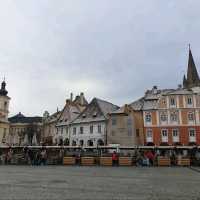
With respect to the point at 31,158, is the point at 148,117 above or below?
above

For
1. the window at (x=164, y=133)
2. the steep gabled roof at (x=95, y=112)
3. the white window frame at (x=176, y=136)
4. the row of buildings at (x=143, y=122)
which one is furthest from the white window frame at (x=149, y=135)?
the steep gabled roof at (x=95, y=112)

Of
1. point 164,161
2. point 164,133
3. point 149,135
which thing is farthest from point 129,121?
point 164,161

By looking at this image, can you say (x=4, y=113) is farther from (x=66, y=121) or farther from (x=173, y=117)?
(x=173, y=117)

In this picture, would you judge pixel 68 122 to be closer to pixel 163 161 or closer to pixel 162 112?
pixel 162 112

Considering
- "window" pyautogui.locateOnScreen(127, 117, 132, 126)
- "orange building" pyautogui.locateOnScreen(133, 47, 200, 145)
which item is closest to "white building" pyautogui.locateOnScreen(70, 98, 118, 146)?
"window" pyautogui.locateOnScreen(127, 117, 132, 126)

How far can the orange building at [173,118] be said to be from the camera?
50.0 meters

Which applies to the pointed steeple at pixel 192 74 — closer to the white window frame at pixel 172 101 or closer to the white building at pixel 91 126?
the white window frame at pixel 172 101

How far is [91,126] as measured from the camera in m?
59.7

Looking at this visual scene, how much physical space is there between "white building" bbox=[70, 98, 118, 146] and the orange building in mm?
9575

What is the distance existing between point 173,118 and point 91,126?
17972mm

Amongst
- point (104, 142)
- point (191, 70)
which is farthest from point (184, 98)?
point (191, 70)

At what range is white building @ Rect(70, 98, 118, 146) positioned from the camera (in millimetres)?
58156

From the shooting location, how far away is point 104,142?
5656 centimetres

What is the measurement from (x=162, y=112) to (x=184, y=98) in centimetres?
499
